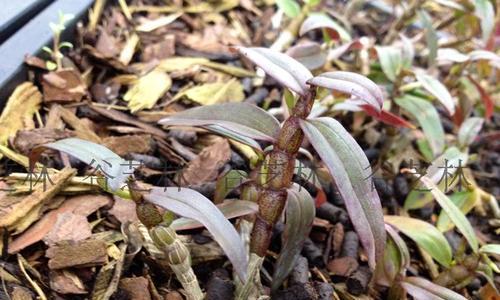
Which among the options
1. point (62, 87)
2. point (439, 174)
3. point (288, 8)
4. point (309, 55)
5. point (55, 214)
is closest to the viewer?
point (55, 214)

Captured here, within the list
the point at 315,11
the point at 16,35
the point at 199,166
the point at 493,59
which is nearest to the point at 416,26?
the point at 315,11

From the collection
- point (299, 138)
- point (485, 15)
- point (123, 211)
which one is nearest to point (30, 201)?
point (123, 211)

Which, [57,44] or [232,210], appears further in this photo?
[57,44]

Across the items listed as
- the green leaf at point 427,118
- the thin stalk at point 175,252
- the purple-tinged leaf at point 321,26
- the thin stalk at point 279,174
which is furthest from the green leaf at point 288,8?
the thin stalk at point 175,252

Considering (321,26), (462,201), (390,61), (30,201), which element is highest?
(321,26)

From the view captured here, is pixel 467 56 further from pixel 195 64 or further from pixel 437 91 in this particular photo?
pixel 195 64

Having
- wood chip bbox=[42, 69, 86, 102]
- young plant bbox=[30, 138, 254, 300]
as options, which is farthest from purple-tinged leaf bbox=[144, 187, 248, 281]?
wood chip bbox=[42, 69, 86, 102]
